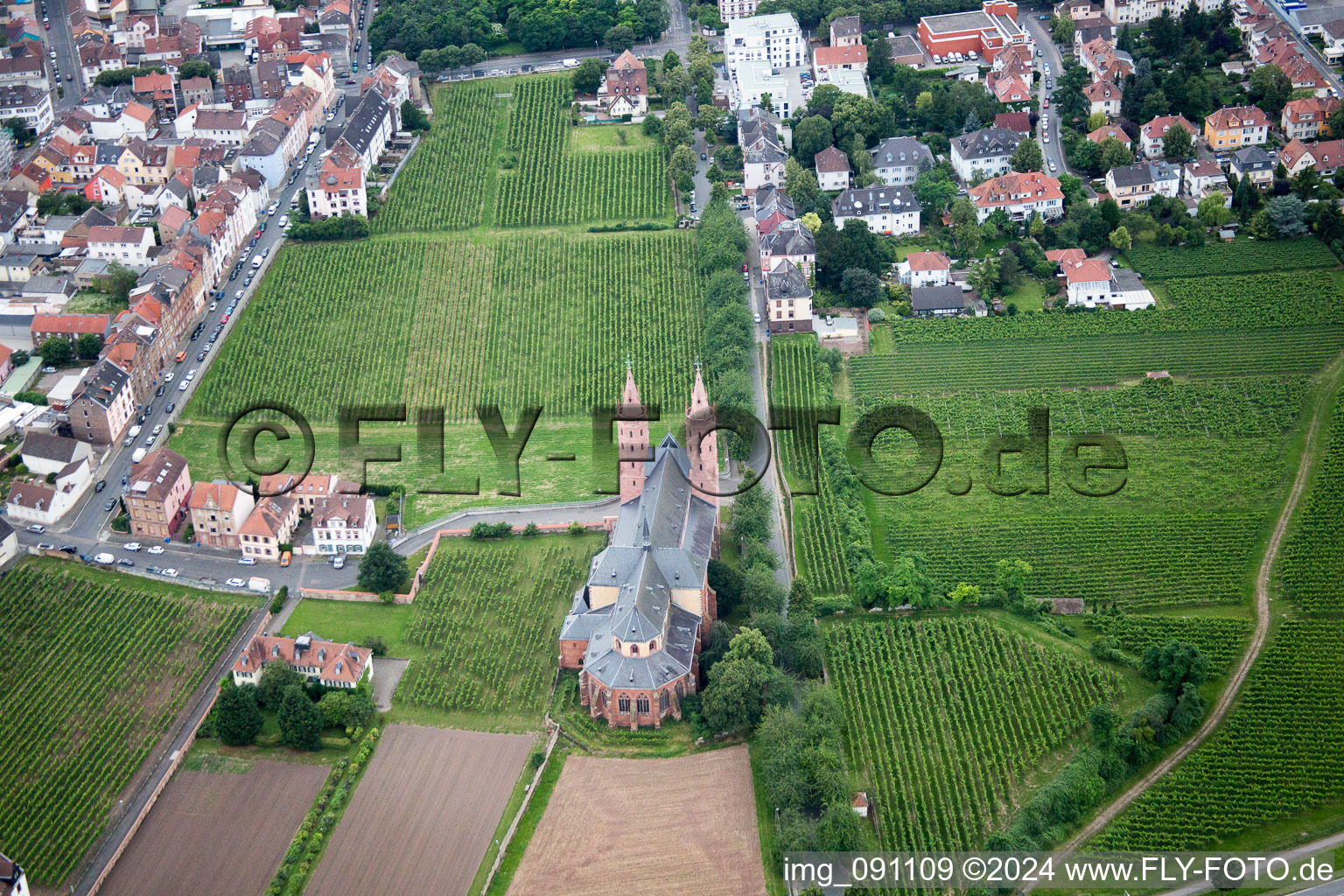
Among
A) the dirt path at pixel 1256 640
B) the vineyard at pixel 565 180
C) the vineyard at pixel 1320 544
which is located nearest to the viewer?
the dirt path at pixel 1256 640

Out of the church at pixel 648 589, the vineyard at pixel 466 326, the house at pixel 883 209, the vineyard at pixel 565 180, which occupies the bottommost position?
the vineyard at pixel 466 326

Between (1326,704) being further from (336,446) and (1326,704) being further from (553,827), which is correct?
(336,446)

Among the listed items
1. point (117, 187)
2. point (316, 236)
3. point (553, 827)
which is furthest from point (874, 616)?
point (117, 187)

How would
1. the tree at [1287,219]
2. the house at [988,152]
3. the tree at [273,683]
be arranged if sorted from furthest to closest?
the house at [988,152]
the tree at [1287,219]
the tree at [273,683]

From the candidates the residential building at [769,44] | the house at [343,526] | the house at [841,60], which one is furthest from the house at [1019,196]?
the house at [343,526]

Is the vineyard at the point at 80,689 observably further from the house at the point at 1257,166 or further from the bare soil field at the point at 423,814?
the house at the point at 1257,166

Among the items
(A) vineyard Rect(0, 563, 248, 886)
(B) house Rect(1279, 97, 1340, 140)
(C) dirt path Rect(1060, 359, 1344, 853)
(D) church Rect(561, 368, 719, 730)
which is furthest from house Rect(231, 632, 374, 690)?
(B) house Rect(1279, 97, 1340, 140)
